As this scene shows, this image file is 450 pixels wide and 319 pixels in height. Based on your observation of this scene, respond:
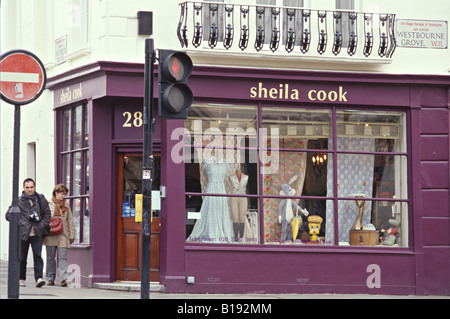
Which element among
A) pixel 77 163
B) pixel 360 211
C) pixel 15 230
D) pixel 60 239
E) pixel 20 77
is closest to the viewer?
pixel 15 230

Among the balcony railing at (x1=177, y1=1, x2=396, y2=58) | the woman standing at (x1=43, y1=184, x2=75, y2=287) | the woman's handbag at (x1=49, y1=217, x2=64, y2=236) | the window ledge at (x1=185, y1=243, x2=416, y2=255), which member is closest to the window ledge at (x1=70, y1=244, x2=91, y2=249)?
the woman standing at (x1=43, y1=184, x2=75, y2=287)

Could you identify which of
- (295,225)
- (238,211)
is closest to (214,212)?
(238,211)

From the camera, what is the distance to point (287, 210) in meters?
16.7

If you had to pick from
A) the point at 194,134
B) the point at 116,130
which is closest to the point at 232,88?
the point at 194,134

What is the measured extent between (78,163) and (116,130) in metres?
1.15

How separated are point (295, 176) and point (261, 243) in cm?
140

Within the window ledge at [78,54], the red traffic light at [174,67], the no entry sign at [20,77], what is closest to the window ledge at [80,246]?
the window ledge at [78,54]

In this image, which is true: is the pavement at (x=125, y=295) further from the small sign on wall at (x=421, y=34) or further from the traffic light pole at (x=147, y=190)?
the small sign on wall at (x=421, y=34)

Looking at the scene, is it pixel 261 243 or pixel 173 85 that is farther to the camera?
pixel 261 243

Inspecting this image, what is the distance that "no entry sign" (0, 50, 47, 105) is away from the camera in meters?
11.8

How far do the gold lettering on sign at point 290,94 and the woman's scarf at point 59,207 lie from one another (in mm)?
3851

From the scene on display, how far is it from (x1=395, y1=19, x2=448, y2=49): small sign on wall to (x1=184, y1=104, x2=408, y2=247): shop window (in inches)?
54.4

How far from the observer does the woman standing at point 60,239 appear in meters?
16.3

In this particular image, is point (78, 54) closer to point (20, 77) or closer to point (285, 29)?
point (285, 29)
